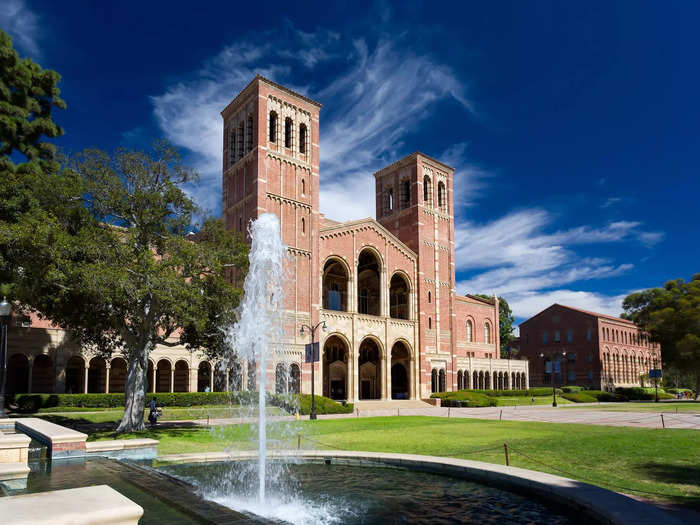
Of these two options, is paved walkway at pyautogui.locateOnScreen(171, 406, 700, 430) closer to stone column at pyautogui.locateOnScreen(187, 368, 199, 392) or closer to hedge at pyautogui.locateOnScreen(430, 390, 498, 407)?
hedge at pyautogui.locateOnScreen(430, 390, 498, 407)

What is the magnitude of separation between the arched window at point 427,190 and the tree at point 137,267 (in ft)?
115

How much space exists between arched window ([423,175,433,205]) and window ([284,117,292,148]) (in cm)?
1744

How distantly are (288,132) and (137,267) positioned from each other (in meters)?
27.4

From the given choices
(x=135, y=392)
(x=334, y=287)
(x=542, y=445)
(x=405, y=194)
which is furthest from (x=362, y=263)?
(x=542, y=445)

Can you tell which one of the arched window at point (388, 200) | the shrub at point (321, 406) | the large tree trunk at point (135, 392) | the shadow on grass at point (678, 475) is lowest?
the shrub at point (321, 406)

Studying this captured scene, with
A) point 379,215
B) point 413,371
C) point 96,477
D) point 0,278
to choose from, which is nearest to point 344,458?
point 96,477

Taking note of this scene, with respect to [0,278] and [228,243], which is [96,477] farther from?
[0,278]

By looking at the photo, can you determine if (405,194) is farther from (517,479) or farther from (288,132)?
(517,479)

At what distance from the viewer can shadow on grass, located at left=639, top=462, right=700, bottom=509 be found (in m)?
8.99

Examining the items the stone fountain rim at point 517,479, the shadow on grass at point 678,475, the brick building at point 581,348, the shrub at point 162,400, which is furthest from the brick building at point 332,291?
the shadow on grass at point 678,475

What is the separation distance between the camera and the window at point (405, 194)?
54.9 meters

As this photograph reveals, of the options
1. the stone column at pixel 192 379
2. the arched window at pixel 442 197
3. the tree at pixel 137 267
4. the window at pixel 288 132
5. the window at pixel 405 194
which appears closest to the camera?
the tree at pixel 137 267

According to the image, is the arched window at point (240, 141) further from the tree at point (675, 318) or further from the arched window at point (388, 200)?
the tree at point (675, 318)

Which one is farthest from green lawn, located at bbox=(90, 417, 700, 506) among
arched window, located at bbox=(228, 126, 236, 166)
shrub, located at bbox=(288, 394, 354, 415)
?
arched window, located at bbox=(228, 126, 236, 166)
